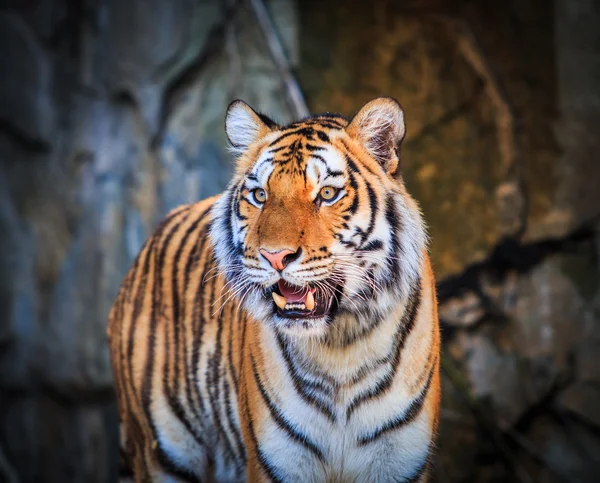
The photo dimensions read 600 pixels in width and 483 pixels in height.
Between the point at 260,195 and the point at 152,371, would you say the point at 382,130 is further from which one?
the point at 152,371

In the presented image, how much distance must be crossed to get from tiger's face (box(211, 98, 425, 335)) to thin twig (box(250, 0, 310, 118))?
6.21 feet

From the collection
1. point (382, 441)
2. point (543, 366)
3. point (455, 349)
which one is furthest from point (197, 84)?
point (382, 441)

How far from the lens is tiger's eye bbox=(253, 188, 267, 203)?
189 cm

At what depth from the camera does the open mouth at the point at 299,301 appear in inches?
70.8

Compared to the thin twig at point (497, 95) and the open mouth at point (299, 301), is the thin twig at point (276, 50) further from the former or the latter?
the open mouth at point (299, 301)

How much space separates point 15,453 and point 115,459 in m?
0.67

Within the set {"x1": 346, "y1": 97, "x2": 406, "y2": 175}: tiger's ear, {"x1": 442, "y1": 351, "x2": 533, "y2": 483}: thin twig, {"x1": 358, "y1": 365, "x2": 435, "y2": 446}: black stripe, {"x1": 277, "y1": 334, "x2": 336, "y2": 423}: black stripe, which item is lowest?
{"x1": 442, "y1": 351, "x2": 533, "y2": 483}: thin twig

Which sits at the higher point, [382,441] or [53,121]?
[53,121]

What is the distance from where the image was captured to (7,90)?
4410mm

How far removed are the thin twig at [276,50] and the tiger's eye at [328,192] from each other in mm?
2085

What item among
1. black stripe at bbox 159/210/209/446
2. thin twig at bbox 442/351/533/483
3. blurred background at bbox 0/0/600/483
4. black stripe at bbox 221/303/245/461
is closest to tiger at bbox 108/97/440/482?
black stripe at bbox 221/303/245/461

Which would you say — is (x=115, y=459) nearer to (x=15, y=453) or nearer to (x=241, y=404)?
Result: (x=15, y=453)

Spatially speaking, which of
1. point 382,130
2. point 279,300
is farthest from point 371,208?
point 279,300

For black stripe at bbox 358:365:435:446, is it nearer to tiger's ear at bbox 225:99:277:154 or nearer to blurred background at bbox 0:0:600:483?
tiger's ear at bbox 225:99:277:154
